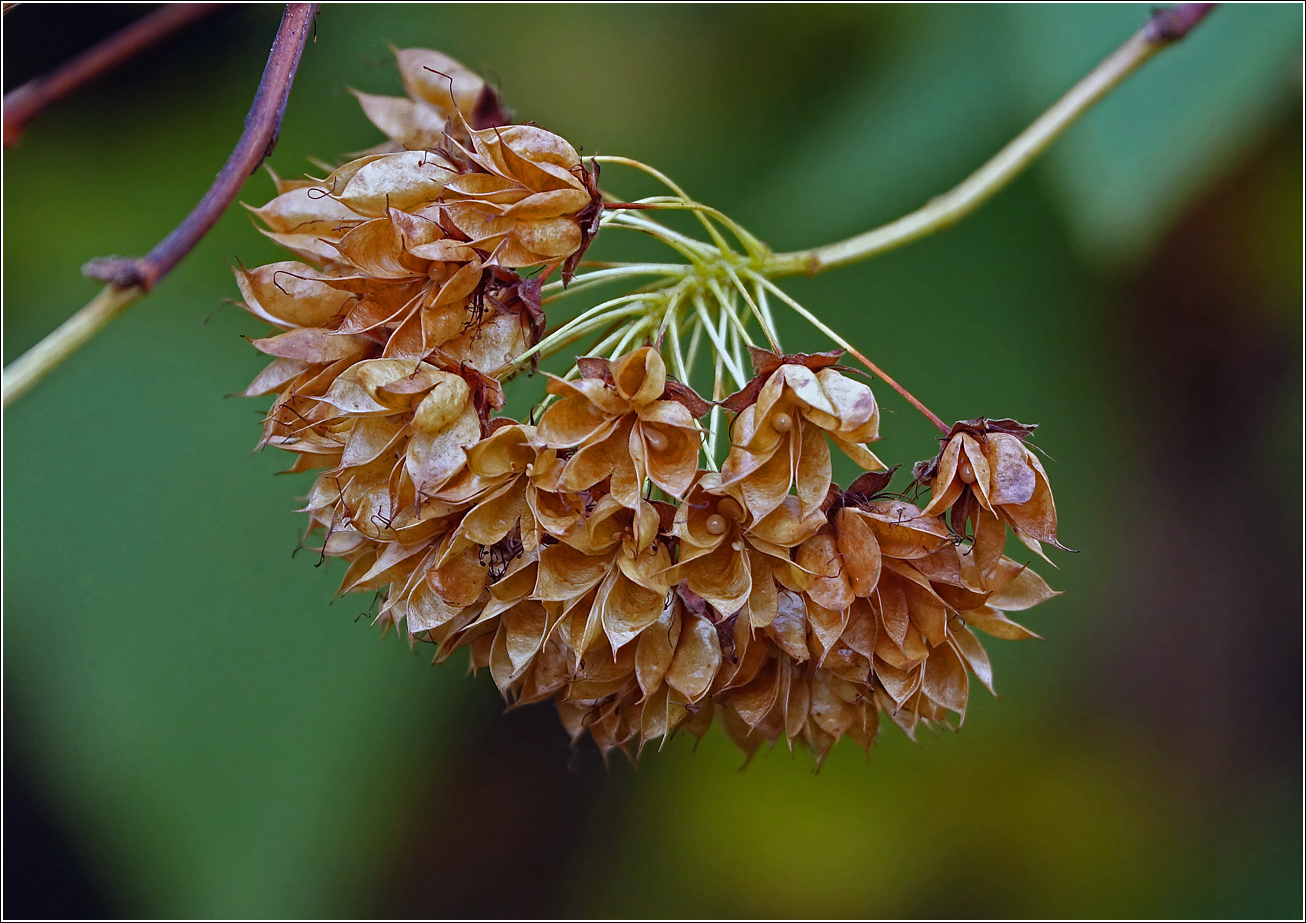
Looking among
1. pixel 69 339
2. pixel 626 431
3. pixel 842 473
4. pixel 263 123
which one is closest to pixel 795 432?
pixel 626 431

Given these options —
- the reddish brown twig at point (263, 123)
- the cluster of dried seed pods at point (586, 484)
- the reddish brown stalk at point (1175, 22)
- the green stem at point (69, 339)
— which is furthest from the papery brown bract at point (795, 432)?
the reddish brown stalk at point (1175, 22)

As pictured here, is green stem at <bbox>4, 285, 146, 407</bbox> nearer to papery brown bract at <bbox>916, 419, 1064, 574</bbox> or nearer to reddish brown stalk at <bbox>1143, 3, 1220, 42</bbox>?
papery brown bract at <bbox>916, 419, 1064, 574</bbox>

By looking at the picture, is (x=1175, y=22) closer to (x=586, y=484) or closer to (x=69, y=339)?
(x=586, y=484)

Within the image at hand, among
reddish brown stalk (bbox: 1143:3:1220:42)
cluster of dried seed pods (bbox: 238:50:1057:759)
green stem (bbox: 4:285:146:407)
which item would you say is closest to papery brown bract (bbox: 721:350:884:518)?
cluster of dried seed pods (bbox: 238:50:1057:759)

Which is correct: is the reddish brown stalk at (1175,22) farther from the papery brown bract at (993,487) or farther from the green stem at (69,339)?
the green stem at (69,339)

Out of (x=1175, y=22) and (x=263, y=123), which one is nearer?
(x=263, y=123)
